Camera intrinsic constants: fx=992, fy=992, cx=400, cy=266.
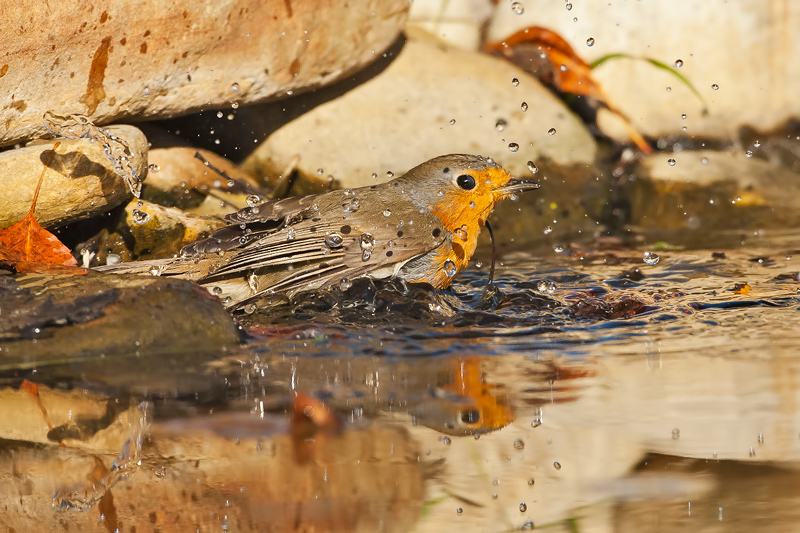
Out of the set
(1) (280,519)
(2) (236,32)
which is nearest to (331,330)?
(1) (280,519)

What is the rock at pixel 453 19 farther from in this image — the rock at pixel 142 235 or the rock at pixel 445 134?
the rock at pixel 142 235

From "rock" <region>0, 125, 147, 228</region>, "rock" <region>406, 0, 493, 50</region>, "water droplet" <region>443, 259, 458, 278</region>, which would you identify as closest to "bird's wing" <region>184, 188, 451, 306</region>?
"water droplet" <region>443, 259, 458, 278</region>

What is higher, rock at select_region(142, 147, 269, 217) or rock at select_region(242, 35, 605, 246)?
rock at select_region(242, 35, 605, 246)

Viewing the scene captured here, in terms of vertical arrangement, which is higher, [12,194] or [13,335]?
[12,194]

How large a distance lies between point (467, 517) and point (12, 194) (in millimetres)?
3696

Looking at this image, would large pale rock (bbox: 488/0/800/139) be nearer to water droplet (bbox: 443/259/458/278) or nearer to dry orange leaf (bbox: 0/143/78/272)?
water droplet (bbox: 443/259/458/278)

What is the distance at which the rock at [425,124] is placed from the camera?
7.49 m

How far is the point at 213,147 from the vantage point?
292 inches

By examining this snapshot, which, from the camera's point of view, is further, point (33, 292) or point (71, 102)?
point (71, 102)

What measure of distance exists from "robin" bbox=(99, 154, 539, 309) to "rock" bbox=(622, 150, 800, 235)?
2664mm

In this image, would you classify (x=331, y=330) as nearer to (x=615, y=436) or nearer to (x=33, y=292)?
(x=33, y=292)

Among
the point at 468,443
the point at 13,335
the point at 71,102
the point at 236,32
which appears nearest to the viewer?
the point at 468,443

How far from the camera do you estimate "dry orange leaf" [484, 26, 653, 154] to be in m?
8.59

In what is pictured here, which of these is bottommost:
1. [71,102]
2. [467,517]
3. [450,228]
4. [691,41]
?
[467,517]
